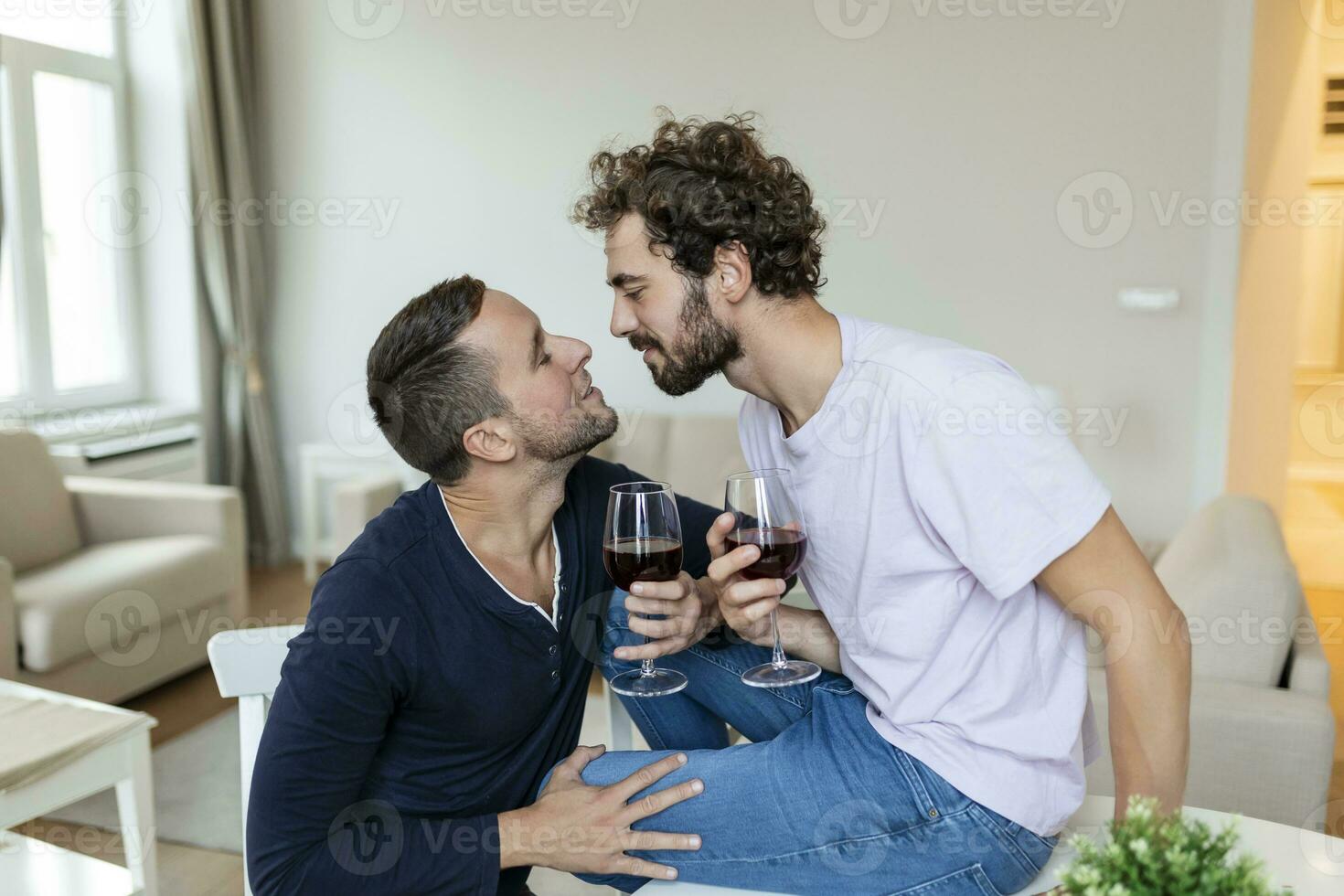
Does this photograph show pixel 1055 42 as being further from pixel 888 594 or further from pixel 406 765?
pixel 406 765

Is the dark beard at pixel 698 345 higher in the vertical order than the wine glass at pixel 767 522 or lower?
higher

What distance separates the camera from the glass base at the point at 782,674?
131 centimetres

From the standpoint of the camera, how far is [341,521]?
411cm

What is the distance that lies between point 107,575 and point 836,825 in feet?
9.17

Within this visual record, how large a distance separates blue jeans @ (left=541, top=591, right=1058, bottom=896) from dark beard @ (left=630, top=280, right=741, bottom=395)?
47 cm

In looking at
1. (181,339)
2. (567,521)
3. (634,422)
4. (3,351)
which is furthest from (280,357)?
(567,521)

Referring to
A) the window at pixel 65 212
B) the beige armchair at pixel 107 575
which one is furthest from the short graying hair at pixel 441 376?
the window at pixel 65 212

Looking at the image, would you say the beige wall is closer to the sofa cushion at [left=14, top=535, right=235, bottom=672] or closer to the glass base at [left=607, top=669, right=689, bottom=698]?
the glass base at [left=607, top=669, right=689, bottom=698]

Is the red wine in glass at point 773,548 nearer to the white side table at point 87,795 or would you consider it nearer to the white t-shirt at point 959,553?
the white t-shirt at point 959,553

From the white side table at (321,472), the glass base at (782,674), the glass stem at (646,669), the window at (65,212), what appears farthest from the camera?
the white side table at (321,472)

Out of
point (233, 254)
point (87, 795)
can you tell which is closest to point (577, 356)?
point (87, 795)

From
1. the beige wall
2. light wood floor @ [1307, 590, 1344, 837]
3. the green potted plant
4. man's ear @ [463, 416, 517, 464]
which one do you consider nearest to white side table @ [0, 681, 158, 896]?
man's ear @ [463, 416, 517, 464]

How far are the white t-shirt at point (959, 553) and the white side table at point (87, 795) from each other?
53.0 inches

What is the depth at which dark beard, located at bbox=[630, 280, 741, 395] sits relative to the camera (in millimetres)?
1449
